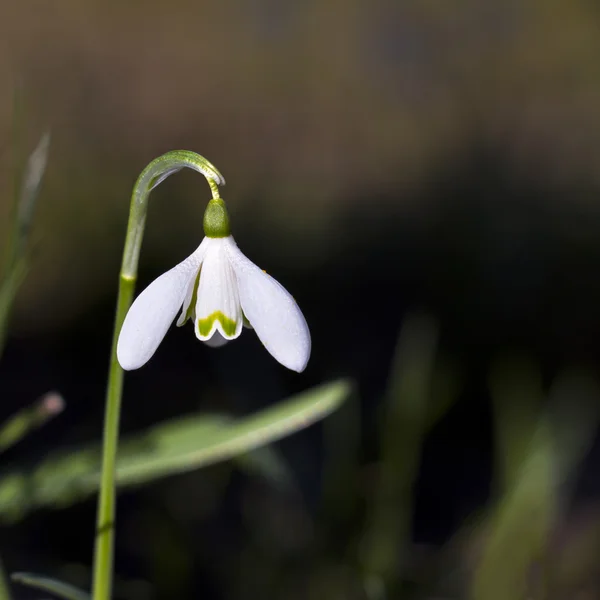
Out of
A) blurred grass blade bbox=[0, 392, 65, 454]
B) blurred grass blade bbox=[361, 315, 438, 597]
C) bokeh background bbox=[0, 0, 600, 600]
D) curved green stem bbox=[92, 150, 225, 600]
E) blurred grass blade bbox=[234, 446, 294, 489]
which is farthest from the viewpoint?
bokeh background bbox=[0, 0, 600, 600]

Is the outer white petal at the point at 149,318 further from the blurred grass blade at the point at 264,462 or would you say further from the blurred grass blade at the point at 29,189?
the blurred grass blade at the point at 264,462

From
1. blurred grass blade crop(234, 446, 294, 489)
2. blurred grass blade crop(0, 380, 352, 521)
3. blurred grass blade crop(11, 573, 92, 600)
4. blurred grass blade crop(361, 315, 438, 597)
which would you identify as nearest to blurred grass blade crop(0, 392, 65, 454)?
blurred grass blade crop(0, 380, 352, 521)

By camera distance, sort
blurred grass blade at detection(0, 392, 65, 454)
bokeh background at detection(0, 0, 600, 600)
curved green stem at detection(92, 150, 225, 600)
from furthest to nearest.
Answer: bokeh background at detection(0, 0, 600, 600) → blurred grass blade at detection(0, 392, 65, 454) → curved green stem at detection(92, 150, 225, 600)

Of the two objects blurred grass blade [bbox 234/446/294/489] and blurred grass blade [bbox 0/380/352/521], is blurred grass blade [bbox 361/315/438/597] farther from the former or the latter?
blurred grass blade [bbox 0/380/352/521]

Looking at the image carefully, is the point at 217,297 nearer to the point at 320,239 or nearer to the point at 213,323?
the point at 213,323

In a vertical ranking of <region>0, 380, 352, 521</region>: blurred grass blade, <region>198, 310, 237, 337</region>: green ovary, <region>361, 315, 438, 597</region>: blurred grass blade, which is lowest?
<region>361, 315, 438, 597</region>: blurred grass blade

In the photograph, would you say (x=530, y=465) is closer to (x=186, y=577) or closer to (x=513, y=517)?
(x=513, y=517)

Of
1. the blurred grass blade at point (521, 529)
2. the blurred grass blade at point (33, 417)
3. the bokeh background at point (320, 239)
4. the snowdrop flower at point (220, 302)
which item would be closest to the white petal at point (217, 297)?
the snowdrop flower at point (220, 302)

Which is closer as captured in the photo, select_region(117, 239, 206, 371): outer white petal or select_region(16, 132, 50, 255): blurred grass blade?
select_region(117, 239, 206, 371): outer white petal
